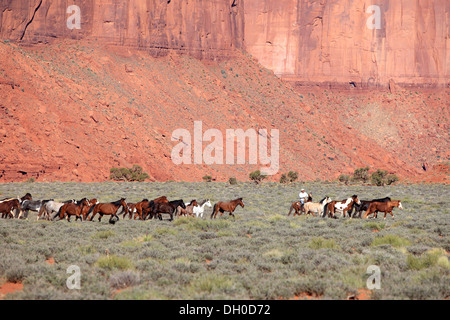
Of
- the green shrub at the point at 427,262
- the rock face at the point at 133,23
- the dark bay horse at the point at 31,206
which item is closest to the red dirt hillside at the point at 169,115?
the rock face at the point at 133,23

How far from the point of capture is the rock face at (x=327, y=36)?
8312 cm

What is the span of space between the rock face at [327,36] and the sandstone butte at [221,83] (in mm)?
230

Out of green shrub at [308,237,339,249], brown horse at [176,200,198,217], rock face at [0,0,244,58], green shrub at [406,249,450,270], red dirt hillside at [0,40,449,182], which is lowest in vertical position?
brown horse at [176,200,198,217]

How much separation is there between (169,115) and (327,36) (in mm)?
49682

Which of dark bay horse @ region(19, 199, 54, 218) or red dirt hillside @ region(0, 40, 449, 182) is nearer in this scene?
dark bay horse @ region(19, 199, 54, 218)

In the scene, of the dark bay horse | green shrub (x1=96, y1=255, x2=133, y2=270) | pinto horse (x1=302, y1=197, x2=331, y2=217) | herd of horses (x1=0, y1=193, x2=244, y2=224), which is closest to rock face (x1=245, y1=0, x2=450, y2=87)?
pinto horse (x1=302, y1=197, x2=331, y2=217)

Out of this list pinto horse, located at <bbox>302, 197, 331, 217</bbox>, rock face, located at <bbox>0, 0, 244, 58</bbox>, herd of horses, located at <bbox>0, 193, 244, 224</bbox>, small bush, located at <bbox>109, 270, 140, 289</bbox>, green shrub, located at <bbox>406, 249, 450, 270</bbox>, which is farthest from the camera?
rock face, located at <bbox>0, 0, 244, 58</bbox>

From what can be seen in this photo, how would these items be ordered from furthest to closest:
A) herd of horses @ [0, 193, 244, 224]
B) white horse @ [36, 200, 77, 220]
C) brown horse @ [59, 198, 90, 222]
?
1. white horse @ [36, 200, 77, 220]
2. herd of horses @ [0, 193, 244, 224]
3. brown horse @ [59, 198, 90, 222]

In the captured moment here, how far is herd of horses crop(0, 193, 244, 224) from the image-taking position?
2000cm

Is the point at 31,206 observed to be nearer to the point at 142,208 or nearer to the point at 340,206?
the point at 142,208

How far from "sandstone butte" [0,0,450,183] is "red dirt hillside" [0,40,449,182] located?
0.20 metres

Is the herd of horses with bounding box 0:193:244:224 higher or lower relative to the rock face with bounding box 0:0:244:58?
lower

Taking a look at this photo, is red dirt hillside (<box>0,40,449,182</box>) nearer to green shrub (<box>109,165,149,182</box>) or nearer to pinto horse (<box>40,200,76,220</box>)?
green shrub (<box>109,165,149,182</box>)

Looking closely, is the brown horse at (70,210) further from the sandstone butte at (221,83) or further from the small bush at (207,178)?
the small bush at (207,178)
